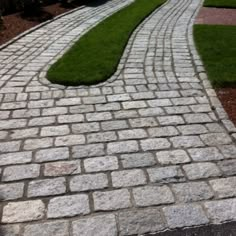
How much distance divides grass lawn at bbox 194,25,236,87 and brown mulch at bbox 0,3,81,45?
4886mm

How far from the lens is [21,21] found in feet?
39.1

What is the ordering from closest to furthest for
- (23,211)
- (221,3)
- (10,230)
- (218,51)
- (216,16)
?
(10,230) < (23,211) < (218,51) < (216,16) < (221,3)

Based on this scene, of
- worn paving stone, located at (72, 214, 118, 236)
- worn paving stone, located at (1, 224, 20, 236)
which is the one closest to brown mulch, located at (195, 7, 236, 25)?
worn paving stone, located at (72, 214, 118, 236)

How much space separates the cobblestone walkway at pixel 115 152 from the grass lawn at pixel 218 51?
0.31m

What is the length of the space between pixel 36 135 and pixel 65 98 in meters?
1.34

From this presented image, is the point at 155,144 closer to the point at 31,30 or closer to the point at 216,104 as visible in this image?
the point at 216,104

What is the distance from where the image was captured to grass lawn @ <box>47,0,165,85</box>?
284 inches

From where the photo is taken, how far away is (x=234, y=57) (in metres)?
8.73

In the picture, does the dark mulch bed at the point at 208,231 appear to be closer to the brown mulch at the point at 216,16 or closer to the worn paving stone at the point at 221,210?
the worn paving stone at the point at 221,210

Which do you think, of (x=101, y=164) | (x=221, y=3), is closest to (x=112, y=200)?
(x=101, y=164)

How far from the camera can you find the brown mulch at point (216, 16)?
42.6 ft

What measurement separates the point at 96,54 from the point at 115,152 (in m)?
4.35

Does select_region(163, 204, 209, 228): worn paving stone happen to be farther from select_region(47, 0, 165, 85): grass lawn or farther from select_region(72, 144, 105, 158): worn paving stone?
select_region(47, 0, 165, 85): grass lawn

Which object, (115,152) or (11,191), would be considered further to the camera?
(115,152)
